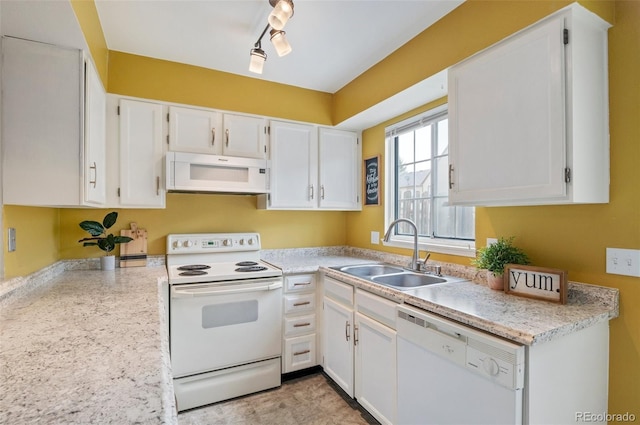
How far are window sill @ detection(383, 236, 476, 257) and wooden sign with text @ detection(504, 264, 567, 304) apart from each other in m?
0.44

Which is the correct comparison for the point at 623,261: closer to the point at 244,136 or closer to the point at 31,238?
the point at 244,136

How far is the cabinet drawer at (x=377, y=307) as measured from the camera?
173cm

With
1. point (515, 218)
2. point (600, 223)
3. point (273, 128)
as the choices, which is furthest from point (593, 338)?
point (273, 128)

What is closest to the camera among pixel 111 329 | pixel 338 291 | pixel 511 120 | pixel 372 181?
pixel 111 329

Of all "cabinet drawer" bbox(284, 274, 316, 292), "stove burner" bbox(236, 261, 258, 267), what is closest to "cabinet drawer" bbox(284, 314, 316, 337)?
"cabinet drawer" bbox(284, 274, 316, 292)

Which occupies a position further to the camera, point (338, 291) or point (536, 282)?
point (338, 291)

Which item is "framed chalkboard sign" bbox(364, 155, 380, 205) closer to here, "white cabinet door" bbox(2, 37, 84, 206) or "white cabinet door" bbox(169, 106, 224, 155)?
"white cabinet door" bbox(169, 106, 224, 155)

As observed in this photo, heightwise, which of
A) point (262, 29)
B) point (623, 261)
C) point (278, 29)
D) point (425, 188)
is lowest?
point (623, 261)

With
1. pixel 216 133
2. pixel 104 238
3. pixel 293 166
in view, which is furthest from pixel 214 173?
pixel 104 238

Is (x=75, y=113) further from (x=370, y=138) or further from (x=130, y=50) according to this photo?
(x=370, y=138)

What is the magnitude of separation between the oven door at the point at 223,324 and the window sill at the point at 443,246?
108cm

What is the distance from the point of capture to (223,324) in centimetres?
218

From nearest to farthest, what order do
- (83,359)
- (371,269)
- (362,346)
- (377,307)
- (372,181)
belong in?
(83,359)
(377,307)
(362,346)
(371,269)
(372,181)

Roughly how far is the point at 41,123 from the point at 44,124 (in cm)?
1
